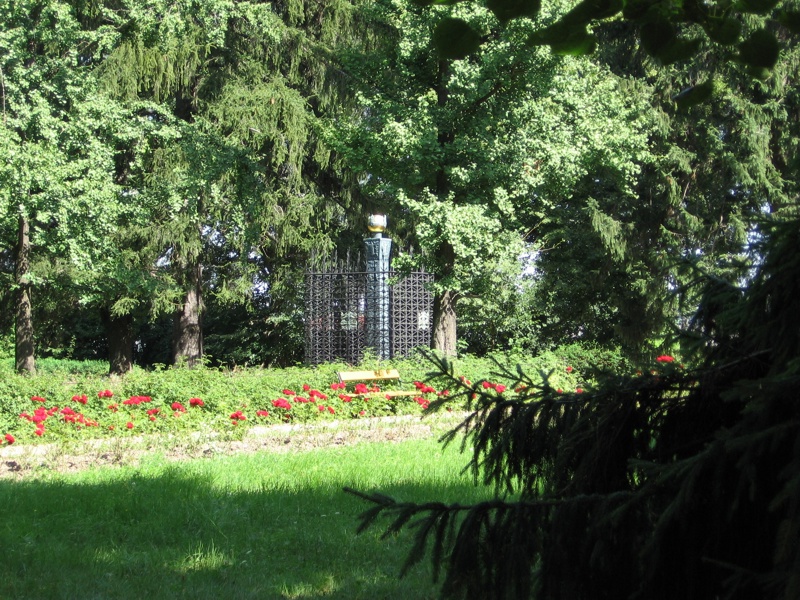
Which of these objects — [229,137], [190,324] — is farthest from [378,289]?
[190,324]

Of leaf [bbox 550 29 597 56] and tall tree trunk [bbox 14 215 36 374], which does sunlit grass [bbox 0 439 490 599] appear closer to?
leaf [bbox 550 29 597 56]

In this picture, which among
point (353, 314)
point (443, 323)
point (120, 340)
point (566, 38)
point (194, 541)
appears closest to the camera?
point (566, 38)

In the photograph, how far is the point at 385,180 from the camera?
51.2ft

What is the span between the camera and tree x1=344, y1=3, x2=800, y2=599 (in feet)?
5.44

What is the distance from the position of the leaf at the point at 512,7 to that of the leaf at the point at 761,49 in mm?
582

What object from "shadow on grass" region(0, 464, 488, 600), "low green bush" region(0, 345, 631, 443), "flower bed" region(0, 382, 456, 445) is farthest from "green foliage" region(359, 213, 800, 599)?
"low green bush" region(0, 345, 631, 443)

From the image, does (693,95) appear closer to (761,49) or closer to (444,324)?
(761,49)

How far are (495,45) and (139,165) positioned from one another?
7.48 meters

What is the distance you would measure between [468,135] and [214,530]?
1082cm

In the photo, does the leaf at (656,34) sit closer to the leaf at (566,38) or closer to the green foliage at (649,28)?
the green foliage at (649,28)

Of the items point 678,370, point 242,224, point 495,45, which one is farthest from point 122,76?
point 678,370

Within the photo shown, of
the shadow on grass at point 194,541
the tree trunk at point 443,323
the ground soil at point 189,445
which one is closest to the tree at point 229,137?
the tree trunk at point 443,323

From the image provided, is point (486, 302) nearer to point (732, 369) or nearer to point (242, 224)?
point (242, 224)

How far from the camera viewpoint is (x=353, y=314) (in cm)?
1631
